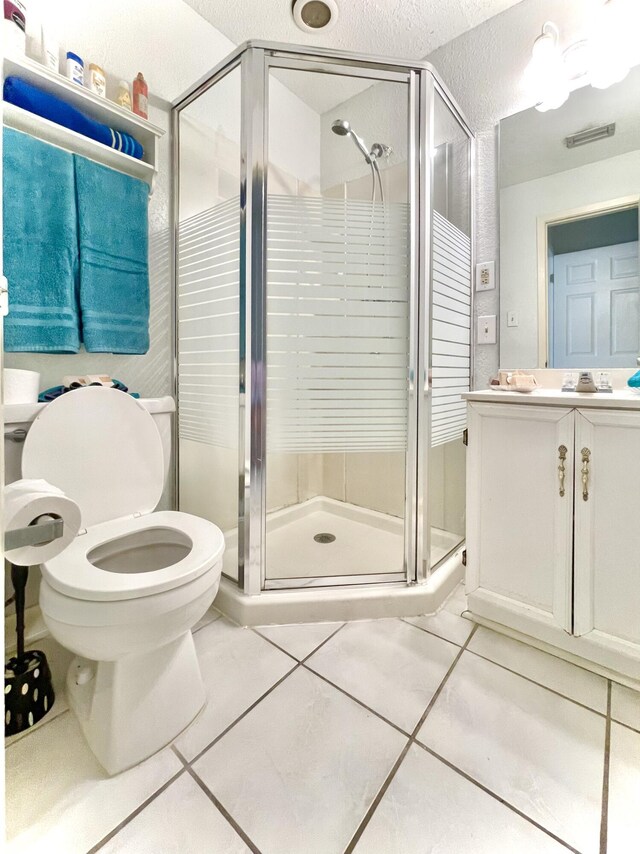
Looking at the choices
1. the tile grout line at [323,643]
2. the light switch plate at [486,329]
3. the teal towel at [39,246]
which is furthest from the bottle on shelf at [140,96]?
the tile grout line at [323,643]

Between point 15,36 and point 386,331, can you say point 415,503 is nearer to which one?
point 386,331

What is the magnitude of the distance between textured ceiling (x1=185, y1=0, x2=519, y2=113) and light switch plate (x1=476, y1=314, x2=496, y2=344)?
1.05 metres

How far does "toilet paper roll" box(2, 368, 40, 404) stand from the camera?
1151 millimetres

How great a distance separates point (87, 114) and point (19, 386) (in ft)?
3.24

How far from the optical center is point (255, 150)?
1.42 m

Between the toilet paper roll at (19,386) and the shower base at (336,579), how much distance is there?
80 centimetres

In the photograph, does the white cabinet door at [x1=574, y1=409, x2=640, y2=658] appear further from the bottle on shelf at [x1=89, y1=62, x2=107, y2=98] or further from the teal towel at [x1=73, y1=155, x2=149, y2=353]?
the bottle on shelf at [x1=89, y1=62, x2=107, y2=98]

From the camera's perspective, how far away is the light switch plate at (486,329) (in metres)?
1.83

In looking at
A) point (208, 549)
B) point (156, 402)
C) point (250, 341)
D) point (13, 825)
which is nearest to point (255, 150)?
point (250, 341)

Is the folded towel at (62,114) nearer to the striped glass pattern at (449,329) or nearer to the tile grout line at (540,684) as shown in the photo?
the striped glass pattern at (449,329)

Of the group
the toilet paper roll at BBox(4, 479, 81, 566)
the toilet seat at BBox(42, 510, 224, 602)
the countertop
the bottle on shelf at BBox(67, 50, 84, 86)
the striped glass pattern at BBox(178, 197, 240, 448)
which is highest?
the bottle on shelf at BBox(67, 50, 84, 86)

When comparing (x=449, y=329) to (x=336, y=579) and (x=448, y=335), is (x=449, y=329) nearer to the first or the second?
(x=448, y=335)

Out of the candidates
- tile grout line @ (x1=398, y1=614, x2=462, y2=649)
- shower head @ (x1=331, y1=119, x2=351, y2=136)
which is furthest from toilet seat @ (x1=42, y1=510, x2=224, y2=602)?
shower head @ (x1=331, y1=119, x2=351, y2=136)

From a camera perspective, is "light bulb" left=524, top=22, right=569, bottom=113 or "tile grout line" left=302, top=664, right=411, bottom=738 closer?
"tile grout line" left=302, top=664, right=411, bottom=738
